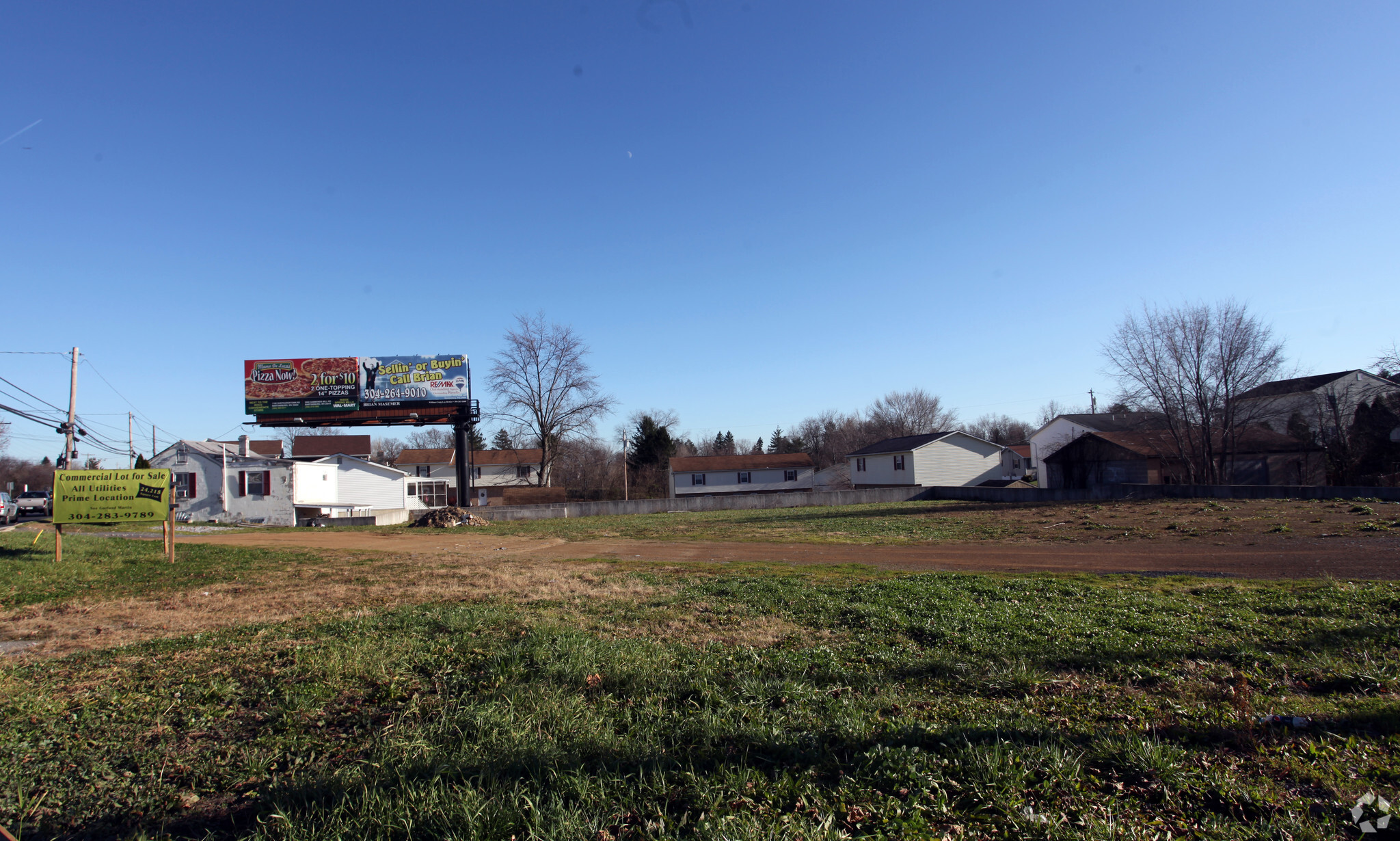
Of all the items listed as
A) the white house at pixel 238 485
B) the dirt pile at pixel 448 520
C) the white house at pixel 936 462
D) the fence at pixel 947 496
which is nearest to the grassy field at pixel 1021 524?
the dirt pile at pixel 448 520

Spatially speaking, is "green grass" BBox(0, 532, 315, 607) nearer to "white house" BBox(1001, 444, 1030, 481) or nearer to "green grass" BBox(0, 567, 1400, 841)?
"green grass" BBox(0, 567, 1400, 841)

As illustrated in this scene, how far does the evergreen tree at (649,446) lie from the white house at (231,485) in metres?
37.2

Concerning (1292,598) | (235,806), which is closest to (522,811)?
(235,806)

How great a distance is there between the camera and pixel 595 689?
4938mm

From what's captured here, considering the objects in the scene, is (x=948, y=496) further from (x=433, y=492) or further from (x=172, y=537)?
(x=433, y=492)

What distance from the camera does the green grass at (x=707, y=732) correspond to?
3111 millimetres

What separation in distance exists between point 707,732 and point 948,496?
46.4 metres

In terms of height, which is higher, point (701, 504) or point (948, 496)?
point (701, 504)

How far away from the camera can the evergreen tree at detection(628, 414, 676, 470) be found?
227 feet

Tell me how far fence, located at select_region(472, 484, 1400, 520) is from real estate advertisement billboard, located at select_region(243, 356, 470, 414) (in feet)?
26.4

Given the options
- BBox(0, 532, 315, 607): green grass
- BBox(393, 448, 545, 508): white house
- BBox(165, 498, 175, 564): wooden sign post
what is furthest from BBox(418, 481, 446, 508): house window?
BBox(165, 498, 175, 564): wooden sign post

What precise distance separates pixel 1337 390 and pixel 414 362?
2366 inches

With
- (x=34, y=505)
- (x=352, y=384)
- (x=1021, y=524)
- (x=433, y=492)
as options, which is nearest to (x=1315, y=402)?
(x=1021, y=524)

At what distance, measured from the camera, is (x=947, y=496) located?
4681cm
